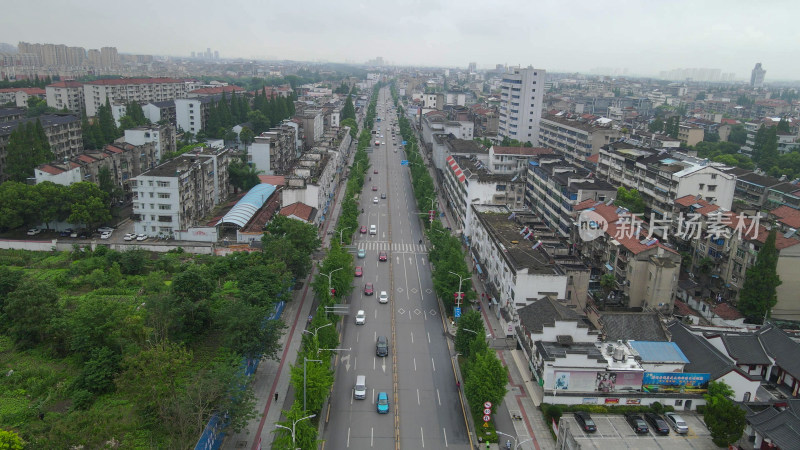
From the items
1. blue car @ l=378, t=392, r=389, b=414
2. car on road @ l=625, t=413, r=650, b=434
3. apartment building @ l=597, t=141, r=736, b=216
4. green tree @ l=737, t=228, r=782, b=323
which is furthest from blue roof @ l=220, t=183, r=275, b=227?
green tree @ l=737, t=228, r=782, b=323

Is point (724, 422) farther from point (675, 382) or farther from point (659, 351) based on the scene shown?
point (659, 351)

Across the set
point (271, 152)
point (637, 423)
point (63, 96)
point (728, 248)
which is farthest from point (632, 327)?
point (63, 96)

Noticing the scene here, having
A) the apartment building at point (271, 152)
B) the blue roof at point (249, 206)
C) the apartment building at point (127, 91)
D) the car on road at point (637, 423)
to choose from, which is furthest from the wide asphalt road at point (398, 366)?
the apartment building at point (127, 91)

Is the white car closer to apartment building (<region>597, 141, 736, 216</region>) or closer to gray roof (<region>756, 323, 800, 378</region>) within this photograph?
gray roof (<region>756, 323, 800, 378</region>)

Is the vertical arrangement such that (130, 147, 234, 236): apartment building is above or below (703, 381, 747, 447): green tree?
above

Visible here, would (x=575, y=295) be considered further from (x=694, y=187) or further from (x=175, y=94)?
(x=175, y=94)

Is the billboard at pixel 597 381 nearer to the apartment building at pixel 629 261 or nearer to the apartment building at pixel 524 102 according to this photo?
the apartment building at pixel 629 261

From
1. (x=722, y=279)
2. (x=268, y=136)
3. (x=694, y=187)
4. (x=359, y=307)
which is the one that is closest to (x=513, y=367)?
(x=359, y=307)
